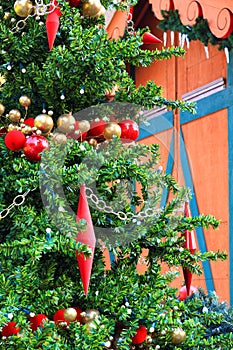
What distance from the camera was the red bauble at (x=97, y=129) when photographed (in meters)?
1.55

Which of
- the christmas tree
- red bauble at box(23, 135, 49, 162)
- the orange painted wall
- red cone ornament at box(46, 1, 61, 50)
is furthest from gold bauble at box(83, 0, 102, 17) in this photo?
the orange painted wall

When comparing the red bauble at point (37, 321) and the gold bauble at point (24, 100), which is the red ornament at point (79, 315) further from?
the gold bauble at point (24, 100)

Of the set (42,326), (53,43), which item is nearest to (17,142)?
(53,43)

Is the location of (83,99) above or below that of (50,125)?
above

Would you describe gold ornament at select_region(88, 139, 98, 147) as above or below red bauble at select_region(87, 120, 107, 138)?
below

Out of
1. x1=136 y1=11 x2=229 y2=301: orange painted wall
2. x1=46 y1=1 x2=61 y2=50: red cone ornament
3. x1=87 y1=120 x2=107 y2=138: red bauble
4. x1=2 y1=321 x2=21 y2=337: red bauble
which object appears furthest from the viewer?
x1=136 y1=11 x2=229 y2=301: orange painted wall

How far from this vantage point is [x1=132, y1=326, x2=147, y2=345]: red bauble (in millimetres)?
1432

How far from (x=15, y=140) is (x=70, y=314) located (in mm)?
417

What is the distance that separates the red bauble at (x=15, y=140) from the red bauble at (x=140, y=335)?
51cm

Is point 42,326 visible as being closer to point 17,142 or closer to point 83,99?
point 17,142

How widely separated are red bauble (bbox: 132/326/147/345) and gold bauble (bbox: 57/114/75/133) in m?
0.50

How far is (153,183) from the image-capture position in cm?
156

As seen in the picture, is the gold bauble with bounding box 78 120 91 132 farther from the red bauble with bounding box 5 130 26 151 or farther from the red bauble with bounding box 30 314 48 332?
the red bauble with bounding box 30 314 48 332

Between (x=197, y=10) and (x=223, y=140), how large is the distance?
75 cm
